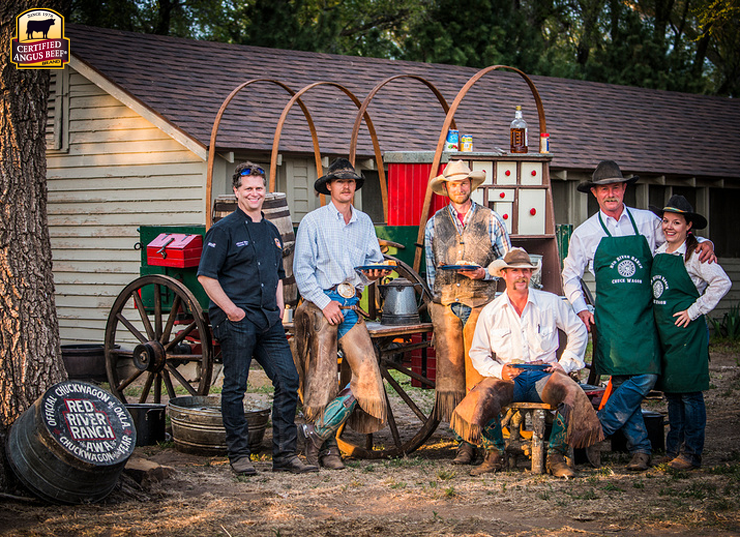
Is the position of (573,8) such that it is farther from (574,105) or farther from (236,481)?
(236,481)

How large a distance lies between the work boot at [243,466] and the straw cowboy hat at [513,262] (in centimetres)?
205

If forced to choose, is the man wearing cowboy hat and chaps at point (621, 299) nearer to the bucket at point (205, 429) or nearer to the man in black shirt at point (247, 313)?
the man in black shirt at point (247, 313)

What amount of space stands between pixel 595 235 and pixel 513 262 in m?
0.84

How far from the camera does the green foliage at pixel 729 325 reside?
1438 centimetres

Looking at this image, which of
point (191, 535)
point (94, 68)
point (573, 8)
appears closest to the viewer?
point (191, 535)

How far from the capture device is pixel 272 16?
17.2 meters

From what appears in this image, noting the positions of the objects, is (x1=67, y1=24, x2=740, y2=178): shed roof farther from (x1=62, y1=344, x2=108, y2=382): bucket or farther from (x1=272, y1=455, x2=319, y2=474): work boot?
(x1=272, y1=455, x2=319, y2=474): work boot

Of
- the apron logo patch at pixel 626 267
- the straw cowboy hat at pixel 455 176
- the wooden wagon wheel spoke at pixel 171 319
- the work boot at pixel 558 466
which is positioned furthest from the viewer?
the wooden wagon wheel spoke at pixel 171 319

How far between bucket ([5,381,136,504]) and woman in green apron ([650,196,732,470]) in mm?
3541

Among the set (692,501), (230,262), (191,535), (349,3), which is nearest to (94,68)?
(230,262)

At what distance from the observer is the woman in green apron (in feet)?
19.0

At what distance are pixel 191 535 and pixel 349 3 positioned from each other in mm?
20466

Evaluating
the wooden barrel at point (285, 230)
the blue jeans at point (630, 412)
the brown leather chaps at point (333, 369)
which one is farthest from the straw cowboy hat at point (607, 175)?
the wooden barrel at point (285, 230)

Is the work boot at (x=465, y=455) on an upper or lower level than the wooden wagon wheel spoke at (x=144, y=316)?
lower
